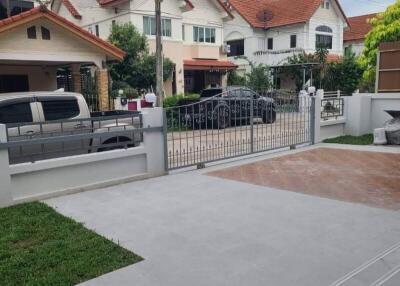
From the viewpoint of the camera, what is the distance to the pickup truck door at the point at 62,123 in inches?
259

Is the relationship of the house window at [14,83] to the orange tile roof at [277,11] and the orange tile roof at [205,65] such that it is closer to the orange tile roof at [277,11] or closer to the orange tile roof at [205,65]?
the orange tile roof at [205,65]

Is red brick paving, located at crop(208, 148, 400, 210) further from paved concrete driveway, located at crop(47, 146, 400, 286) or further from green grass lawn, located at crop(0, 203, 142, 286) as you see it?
green grass lawn, located at crop(0, 203, 142, 286)

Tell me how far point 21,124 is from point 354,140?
9182 mm

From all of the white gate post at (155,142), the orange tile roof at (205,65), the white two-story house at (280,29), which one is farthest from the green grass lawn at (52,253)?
the white two-story house at (280,29)

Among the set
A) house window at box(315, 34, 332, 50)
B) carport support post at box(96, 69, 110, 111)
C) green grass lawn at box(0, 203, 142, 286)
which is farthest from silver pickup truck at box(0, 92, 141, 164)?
house window at box(315, 34, 332, 50)

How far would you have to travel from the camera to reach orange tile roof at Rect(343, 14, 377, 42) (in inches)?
1521

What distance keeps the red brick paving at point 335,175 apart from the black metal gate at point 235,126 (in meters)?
0.88

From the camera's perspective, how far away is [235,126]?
9562 millimetres

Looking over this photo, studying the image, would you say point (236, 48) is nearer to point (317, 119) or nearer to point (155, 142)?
point (317, 119)

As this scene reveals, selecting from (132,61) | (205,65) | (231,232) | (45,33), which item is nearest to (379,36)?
(205,65)

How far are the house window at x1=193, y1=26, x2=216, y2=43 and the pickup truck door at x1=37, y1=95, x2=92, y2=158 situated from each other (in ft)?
66.2

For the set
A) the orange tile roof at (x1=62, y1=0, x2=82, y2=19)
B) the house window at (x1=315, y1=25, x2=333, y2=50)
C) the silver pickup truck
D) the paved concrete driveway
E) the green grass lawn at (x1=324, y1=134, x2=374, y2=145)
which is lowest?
the paved concrete driveway

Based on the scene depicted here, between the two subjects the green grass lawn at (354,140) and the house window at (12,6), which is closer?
the green grass lawn at (354,140)

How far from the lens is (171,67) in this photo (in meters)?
22.5
